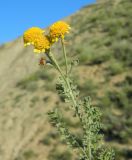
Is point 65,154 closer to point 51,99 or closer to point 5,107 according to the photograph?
point 51,99

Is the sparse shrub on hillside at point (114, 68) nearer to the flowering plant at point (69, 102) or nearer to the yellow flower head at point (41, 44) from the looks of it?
the flowering plant at point (69, 102)

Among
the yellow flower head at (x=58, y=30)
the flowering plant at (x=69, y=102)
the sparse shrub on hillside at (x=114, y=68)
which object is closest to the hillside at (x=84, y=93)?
the sparse shrub on hillside at (x=114, y=68)

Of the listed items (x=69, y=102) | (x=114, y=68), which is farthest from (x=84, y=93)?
(x=69, y=102)

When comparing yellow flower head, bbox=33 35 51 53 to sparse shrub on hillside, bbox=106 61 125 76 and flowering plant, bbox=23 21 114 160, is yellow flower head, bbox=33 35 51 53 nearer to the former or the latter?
flowering plant, bbox=23 21 114 160

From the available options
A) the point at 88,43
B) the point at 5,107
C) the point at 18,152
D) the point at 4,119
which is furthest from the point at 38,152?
the point at 88,43

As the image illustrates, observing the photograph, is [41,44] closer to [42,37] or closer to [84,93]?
[42,37]

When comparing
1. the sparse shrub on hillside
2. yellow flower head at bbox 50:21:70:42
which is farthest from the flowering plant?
the sparse shrub on hillside
